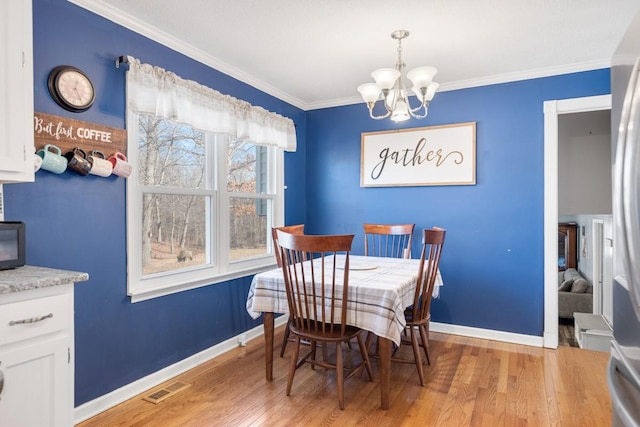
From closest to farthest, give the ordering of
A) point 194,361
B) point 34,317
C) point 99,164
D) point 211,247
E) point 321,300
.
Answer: point 34,317, point 99,164, point 321,300, point 194,361, point 211,247

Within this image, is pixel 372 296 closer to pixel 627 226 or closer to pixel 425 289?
pixel 425 289

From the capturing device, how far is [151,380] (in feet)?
8.03

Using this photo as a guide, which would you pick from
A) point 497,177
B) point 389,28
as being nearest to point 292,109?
point 389,28

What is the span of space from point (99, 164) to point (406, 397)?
7.35ft

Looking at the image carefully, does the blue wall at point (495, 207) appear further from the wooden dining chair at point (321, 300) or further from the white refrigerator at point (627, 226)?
the white refrigerator at point (627, 226)

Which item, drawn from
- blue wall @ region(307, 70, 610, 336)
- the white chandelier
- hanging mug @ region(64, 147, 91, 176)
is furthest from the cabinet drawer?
blue wall @ region(307, 70, 610, 336)

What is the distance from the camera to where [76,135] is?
6.63 feet

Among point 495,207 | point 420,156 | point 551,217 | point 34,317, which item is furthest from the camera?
point 420,156

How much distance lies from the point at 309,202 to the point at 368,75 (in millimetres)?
1536

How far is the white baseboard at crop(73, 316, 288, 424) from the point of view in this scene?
6.85 feet

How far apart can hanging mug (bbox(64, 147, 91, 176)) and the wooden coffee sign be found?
0.02m

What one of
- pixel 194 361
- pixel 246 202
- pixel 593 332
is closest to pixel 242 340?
pixel 194 361

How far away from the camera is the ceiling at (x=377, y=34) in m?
2.18

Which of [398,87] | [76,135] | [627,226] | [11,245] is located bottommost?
[11,245]
